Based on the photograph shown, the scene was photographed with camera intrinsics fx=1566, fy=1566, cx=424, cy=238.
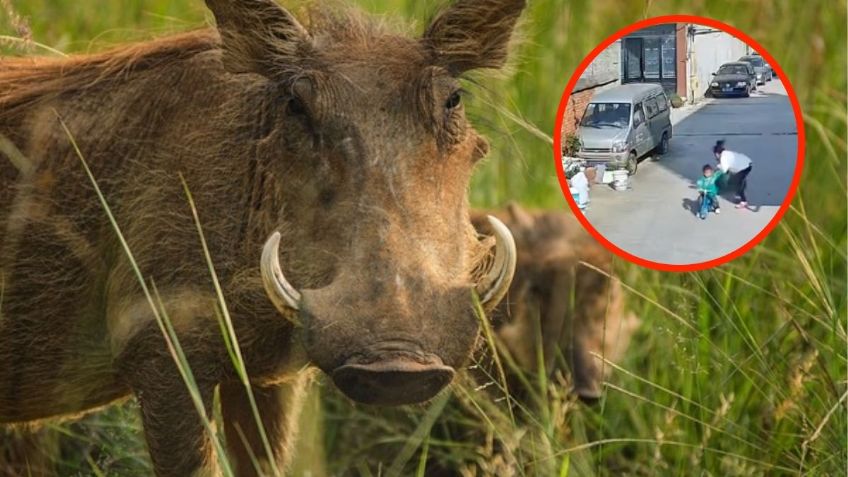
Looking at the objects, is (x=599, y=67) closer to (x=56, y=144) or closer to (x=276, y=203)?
(x=276, y=203)

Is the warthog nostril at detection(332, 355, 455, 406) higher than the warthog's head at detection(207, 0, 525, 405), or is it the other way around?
the warthog's head at detection(207, 0, 525, 405)

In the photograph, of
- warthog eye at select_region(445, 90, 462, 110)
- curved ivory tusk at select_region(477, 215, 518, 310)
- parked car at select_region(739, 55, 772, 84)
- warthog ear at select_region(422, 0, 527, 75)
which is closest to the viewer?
curved ivory tusk at select_region(477, 215, 518, 310)

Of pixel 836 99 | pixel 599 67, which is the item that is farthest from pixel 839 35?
pixel 599 67

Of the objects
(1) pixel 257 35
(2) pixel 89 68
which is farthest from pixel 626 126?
(2) pixel 89 68

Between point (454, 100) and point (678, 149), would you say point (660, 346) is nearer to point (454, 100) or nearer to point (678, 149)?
point (678, 149)

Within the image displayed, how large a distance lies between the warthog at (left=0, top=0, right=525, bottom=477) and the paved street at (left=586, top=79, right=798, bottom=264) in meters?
0.30

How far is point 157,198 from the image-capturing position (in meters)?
3.41

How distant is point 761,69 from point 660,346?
0.75 metres

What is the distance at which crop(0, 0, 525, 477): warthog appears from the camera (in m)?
2.88

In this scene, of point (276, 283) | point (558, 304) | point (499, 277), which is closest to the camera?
point (276, 283)

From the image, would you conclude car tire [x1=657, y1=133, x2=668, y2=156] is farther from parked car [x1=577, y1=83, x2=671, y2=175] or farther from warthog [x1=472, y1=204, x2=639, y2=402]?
warthog [x1=472, y1=204, x2=639, y2=402]

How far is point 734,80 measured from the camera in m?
3.53

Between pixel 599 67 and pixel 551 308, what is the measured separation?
3.52 ft

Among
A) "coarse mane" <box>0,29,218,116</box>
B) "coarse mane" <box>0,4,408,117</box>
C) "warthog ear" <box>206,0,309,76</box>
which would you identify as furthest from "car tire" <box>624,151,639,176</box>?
"coarse mane" <box>0,29,218,116</box>
